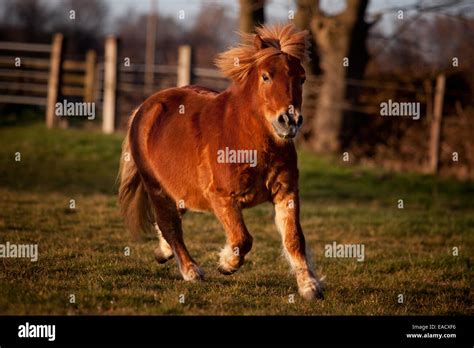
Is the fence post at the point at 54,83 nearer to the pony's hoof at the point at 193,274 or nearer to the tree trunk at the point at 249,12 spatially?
the tree trunk at the point at 249,12

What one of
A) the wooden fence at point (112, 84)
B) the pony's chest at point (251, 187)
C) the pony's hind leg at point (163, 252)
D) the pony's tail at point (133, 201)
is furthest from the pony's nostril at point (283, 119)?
the wooden fence at point (112, 84)

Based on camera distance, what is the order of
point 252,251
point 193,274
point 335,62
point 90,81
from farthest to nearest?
point 90,81 → point 335,62 → point 252,251 → point 193,274

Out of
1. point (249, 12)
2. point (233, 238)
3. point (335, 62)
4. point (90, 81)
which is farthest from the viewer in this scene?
point (90, 81)

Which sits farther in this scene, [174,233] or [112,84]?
[112,84]

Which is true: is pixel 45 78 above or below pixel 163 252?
above

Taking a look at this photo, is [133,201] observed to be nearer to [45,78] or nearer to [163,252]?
[163,252]

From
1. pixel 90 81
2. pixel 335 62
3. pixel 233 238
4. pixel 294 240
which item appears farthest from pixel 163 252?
pixel 90 81

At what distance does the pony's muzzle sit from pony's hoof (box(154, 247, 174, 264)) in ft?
7.12

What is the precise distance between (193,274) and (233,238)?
0.71 metres

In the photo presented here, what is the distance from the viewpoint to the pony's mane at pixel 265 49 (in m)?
6.42

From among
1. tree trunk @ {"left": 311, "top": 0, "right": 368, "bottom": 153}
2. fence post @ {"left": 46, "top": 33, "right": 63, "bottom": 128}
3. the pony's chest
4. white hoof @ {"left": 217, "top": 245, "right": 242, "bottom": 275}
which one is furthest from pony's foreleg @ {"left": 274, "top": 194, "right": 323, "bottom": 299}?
fence post @ {"left": 46, "top": 33, "right": 63, "bottom": 128}

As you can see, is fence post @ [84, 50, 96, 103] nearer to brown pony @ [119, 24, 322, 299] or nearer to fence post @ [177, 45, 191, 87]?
fence post @ [177, 45, 191, 87]

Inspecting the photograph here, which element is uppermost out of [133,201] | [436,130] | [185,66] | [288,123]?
[185,66]

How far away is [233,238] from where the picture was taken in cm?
627
